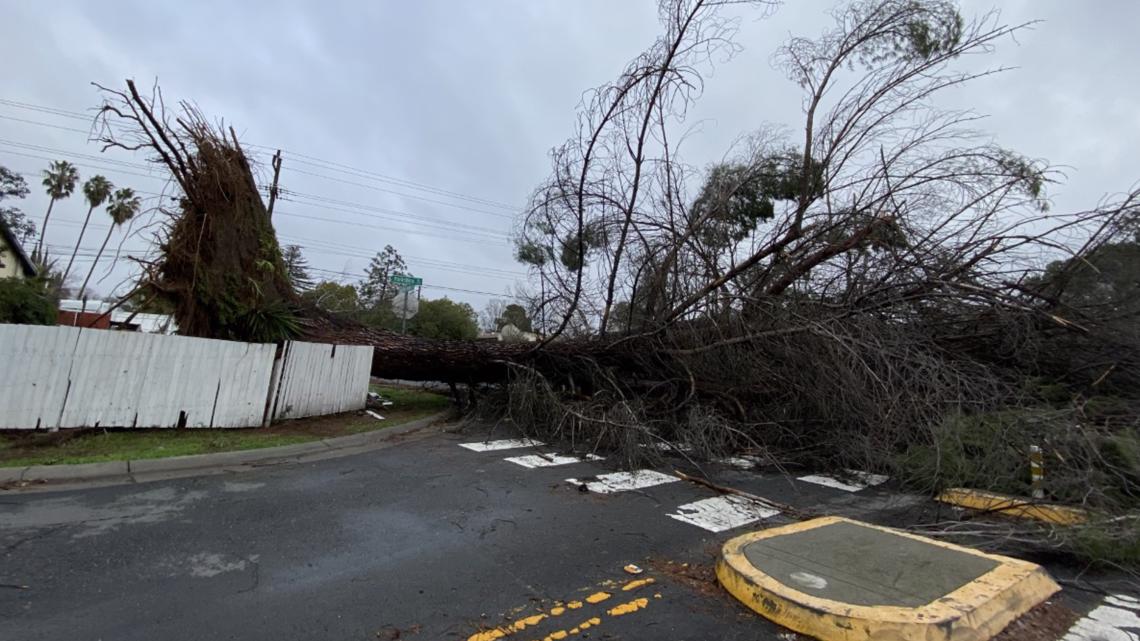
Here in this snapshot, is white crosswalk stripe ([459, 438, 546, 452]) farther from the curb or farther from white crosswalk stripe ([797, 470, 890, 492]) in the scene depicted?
white crosswalk stripe ([797, 470, 890, 492])

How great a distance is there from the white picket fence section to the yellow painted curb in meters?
8.87

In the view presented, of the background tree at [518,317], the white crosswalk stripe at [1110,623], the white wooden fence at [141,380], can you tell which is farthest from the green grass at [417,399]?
the white crosswalk stripe at [1110,623]

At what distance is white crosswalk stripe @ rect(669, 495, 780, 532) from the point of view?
524 cm

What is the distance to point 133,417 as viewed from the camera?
7684 mm

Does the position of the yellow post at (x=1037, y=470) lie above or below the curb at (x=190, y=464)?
above

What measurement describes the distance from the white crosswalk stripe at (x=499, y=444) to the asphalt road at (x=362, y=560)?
70.3 inches

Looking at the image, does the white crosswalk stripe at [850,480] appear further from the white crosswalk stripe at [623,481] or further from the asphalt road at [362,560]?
Result: the white crosswalk stripe at [623,481]

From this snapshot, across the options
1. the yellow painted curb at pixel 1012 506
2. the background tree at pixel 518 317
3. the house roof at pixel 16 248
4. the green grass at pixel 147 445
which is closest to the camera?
the yellow painted curb at pixel 1012 506

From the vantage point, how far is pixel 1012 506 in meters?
5.46

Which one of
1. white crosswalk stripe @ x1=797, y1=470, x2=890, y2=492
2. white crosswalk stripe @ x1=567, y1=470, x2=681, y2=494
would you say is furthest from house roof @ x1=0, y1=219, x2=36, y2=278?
white crosswalk stripe @ x1=797, y1=470, x2=890, y2=492

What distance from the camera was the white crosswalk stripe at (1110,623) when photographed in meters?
3.20

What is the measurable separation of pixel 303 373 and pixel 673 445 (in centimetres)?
602

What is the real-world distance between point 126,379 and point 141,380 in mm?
164

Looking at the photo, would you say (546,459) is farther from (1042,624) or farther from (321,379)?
(1042,624)
